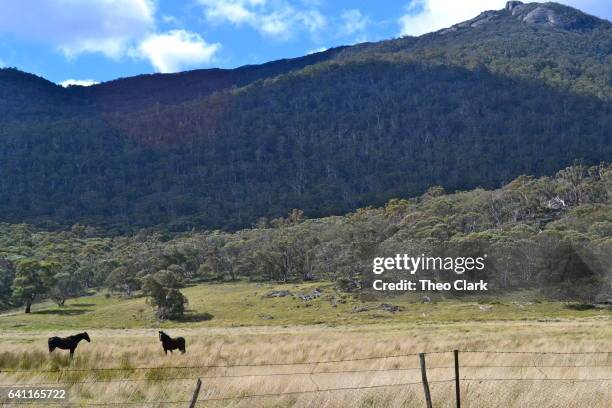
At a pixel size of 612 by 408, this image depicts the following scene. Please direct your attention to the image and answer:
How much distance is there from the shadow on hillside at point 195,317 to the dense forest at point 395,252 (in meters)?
4.76

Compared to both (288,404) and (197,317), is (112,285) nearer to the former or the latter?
(197,317)

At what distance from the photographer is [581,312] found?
78188mm

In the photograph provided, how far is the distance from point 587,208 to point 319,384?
13857 centimetres

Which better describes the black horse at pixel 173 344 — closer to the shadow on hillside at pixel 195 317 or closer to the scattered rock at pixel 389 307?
the scattered rock at pixel 389 307

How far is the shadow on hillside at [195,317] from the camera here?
306ft

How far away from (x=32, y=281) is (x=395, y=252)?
74.9m

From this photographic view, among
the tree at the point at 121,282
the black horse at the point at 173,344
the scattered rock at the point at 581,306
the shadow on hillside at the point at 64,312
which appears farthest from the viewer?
the tree at the point at 121,282

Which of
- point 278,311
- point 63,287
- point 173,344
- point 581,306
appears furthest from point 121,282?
point 173,344

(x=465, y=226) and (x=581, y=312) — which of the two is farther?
(x=465, y=226)

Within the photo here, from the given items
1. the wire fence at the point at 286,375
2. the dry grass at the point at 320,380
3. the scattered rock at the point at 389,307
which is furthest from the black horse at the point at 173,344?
the scattered rock at the point at 389,307

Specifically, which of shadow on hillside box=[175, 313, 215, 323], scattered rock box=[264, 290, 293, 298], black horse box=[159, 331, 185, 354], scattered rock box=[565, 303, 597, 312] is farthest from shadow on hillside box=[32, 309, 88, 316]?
black horse box=[159, 331, 185, 354]

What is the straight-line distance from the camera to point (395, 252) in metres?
120

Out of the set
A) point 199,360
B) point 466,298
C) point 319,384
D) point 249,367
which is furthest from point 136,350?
point 466,298

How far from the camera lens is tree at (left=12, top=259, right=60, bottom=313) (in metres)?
109
